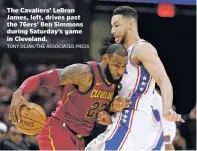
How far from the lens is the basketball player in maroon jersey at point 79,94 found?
466 cm

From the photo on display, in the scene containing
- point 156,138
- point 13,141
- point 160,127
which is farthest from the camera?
point 13,141

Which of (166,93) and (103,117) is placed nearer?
(166,93)

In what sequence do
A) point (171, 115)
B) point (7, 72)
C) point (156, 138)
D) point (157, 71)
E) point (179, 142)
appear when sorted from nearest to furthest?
point (171, 115) → point (157, 71) → point (156, 138) → point (7, 72) → point (179, 142)

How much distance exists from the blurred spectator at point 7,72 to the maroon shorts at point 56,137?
11.1 feet

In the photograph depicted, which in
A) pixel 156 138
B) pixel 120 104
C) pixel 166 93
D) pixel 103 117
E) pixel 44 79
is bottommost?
pixel 156 138

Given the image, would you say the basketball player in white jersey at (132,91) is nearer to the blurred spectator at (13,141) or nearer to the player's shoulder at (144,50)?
the player's shoulder at (144,50)

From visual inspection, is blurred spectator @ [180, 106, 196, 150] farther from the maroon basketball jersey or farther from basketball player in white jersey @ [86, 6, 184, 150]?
the maroon basketball jersey

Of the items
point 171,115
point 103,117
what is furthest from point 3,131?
point 171,115

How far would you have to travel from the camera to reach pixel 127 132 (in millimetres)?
5020

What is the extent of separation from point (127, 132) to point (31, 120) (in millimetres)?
801

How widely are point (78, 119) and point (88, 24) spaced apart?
3.53 m

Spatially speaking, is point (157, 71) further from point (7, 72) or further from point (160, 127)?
point (7, 72)

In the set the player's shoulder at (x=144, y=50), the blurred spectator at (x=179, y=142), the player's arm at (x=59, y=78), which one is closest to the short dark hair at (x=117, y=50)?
the player's shoulder at (x=144, y=50)

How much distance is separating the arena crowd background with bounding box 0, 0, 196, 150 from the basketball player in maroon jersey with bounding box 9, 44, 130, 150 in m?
0.94
